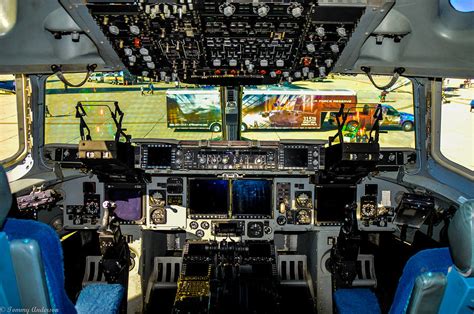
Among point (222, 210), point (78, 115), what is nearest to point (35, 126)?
point (78, 115)

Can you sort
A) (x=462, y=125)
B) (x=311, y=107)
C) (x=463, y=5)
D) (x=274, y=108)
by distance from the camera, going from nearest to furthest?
(x=463, y=5) → (x=274, y=108) → (x=311, y=107) → (x=462, y=125)

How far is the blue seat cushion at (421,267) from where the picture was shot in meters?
1.90

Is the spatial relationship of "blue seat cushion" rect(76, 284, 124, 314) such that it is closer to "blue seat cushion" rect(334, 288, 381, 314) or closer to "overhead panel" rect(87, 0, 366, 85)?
"blue seat cushion" rect(334, 288, 381, 314)

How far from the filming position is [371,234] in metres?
5.89

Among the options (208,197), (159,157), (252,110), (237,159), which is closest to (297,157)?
(237,159)

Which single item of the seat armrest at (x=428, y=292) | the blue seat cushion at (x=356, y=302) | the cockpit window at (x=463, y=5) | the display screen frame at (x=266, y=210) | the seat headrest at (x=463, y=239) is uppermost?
the cockpit window at (x=463, y=5)

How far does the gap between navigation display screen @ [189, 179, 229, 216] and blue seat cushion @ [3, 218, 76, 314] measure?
10.8ft

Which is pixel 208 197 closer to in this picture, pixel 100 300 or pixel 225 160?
pixel 225 160

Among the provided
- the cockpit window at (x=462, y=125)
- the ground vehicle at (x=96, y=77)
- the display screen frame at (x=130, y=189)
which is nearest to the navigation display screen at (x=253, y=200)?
the display screen frame at (x=130, y=189)

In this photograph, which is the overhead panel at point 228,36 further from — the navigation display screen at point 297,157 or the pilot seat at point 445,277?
the pilot seat at point 445,277

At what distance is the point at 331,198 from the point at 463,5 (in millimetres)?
2556

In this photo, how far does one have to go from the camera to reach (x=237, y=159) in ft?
16.2

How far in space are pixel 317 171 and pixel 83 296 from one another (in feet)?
9.20

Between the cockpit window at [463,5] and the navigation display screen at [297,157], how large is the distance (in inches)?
82.3
